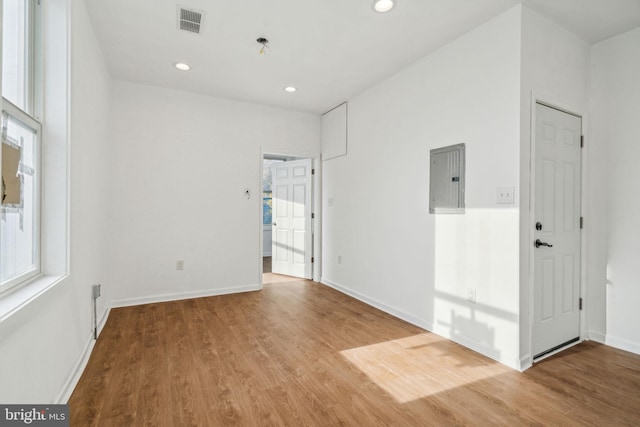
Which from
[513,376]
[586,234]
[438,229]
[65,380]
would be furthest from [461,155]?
Answer: [65,380]

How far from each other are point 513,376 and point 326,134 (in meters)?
4.00

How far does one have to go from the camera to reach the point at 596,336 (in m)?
2.94

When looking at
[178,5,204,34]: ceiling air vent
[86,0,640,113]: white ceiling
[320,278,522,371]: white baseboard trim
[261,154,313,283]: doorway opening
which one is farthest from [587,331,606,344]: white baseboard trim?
[178,5,204,34]: ceiling air vent

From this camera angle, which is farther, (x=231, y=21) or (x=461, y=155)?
(x=461, y=155)

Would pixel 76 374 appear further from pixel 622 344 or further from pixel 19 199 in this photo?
pixel 622 344

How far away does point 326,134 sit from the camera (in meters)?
5.16

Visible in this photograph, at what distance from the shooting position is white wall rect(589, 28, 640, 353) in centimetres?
271

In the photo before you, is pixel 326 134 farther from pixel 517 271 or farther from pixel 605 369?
pixel 605 369

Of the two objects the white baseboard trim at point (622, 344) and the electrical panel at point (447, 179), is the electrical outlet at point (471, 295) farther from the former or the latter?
the white baseboard trim at point (622, 344)

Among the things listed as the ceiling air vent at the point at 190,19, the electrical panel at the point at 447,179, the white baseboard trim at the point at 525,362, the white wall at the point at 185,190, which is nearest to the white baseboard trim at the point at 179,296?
the white wall at the point at 185,190

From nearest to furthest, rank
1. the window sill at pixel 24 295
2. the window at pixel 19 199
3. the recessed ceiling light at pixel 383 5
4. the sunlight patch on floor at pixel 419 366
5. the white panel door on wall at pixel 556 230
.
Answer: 1. the window sill at pixel 24 295
2. the window at pixel 19 199
3. the sunlight patch on floor at pixel 419 366
4. the recessed ceiling light at pixel 383 5
5. the white panel door on wall at pixel 556 230

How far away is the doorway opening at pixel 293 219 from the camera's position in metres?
5.41

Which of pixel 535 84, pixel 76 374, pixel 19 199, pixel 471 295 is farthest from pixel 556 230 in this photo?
pixel 76 374

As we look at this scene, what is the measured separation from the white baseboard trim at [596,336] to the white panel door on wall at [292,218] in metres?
3.66
